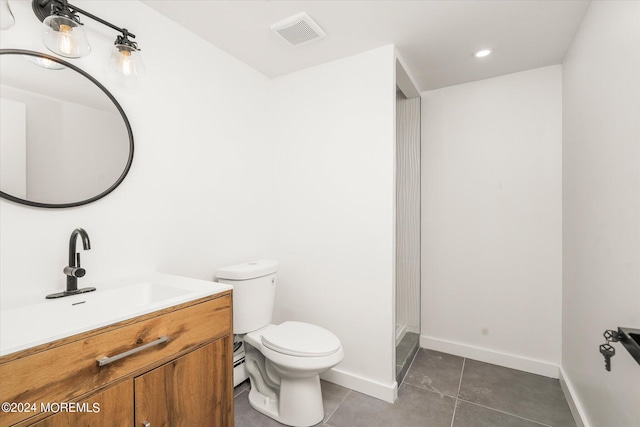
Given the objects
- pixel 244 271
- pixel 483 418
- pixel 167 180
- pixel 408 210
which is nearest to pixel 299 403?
pixel 244 271

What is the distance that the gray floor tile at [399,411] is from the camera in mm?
1782

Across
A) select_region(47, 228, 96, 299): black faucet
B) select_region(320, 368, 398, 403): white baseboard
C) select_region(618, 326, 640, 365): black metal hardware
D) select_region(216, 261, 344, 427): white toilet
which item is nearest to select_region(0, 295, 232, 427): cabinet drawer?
select_region(47, 228, 96, 299): black faucet

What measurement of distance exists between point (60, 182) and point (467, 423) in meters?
2.49

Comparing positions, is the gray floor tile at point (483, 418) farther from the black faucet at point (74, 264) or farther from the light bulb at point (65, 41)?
the light bulb at point (65, 41)

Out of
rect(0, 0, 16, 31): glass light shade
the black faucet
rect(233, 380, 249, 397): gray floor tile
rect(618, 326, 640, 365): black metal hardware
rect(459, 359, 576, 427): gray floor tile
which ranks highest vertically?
rect(0, 0, 16, 31): glass light shade

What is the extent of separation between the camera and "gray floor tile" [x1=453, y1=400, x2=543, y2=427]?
1774 millimetres

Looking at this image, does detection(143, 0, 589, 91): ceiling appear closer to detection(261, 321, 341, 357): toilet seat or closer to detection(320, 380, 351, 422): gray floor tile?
detection(261, 321, 341, 357): toilet seat

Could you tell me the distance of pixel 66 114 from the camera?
4.52ft

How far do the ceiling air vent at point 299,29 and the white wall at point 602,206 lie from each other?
1439mm

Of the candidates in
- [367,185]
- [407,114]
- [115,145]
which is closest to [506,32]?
[407,114]

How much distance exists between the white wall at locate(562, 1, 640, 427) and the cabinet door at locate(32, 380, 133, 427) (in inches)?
71.6

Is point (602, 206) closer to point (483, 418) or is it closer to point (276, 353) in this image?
point (483, 418)

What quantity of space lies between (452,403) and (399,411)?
0.37 meters

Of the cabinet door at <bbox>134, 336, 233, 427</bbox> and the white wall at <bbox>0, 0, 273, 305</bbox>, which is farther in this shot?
the white wall at <bbox>0, 0, 273, 305</bbox>
